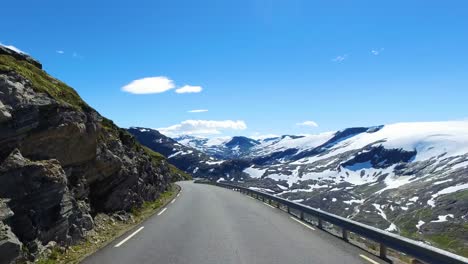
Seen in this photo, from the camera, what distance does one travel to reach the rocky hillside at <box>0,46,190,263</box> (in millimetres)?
11266

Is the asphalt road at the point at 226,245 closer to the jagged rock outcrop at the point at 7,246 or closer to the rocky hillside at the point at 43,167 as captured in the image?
the rocky hillside at the point at 43,167

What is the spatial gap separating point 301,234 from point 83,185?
918cm

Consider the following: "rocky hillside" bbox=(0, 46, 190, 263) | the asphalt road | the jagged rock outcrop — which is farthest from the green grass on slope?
the jagged rock outcrop

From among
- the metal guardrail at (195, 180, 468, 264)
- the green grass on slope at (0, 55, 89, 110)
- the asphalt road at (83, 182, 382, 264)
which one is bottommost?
the asphalt road at (83, 182, 382, 264)

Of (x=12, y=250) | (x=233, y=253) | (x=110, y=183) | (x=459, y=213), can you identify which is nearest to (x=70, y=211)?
(x=12, y=250)

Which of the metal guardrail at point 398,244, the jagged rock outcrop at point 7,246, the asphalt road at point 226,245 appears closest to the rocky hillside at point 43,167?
the jagged rock outcrop at point 7,246

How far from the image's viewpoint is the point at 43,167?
41.9ft

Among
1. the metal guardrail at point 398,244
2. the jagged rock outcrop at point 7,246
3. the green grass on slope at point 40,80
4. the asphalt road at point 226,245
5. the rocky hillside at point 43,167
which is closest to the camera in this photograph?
the metal guardrail at point 398,244

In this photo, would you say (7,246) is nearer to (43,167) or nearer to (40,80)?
(43,167)

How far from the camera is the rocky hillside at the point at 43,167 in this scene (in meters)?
11.3

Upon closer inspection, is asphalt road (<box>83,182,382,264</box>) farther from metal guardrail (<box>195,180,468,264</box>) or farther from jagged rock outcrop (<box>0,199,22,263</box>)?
jagged rock outcrop (<box>0,199,22,263</box>)

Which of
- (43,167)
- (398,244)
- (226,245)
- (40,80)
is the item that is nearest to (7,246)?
(43,167)

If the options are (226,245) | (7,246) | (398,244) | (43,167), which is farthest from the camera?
(226,245)

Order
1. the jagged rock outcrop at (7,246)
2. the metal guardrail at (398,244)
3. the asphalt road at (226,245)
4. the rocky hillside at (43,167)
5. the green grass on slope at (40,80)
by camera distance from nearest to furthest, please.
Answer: the metal guardrail at (398,244)
the jagged rock outcrop at (7,246)
the rocky hillside at (43,167)
the asphalt road at (226,245)
the green grass on slope at (40,80)
